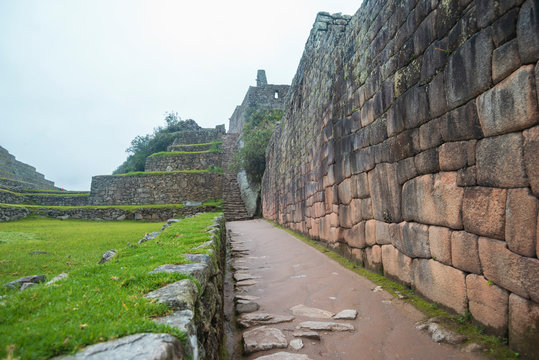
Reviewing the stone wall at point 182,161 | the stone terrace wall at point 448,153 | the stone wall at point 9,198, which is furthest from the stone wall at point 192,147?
the stone terrace wall at point 448,153

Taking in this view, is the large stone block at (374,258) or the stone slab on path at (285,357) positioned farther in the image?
the large stone block at (374,258)

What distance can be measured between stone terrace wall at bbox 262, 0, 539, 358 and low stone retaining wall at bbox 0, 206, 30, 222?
1481cm

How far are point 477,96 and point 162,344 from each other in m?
2.60

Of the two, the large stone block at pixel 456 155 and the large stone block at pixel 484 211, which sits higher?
the large stone block at pixel 456 155

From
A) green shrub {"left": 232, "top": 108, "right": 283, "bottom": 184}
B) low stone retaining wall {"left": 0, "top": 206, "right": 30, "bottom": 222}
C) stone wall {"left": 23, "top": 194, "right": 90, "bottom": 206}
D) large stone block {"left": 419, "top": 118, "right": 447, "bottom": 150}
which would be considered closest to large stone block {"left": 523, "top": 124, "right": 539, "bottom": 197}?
large stone block {"left": 419, "top": 118, "right": 447, "bottom": 150}

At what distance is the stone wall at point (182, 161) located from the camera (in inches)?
1019

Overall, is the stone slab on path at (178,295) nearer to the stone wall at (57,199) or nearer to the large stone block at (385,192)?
the large stone block at (385,192)

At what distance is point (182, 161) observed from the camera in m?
26.1

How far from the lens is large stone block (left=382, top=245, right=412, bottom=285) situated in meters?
3.47

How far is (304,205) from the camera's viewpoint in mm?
8695

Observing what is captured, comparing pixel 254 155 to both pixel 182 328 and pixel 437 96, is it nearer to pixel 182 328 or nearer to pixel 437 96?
pixel 437 96

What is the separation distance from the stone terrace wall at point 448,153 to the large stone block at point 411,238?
0.05ft

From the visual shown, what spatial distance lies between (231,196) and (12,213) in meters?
11.1

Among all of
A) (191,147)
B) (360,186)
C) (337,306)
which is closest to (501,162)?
(337,306)
